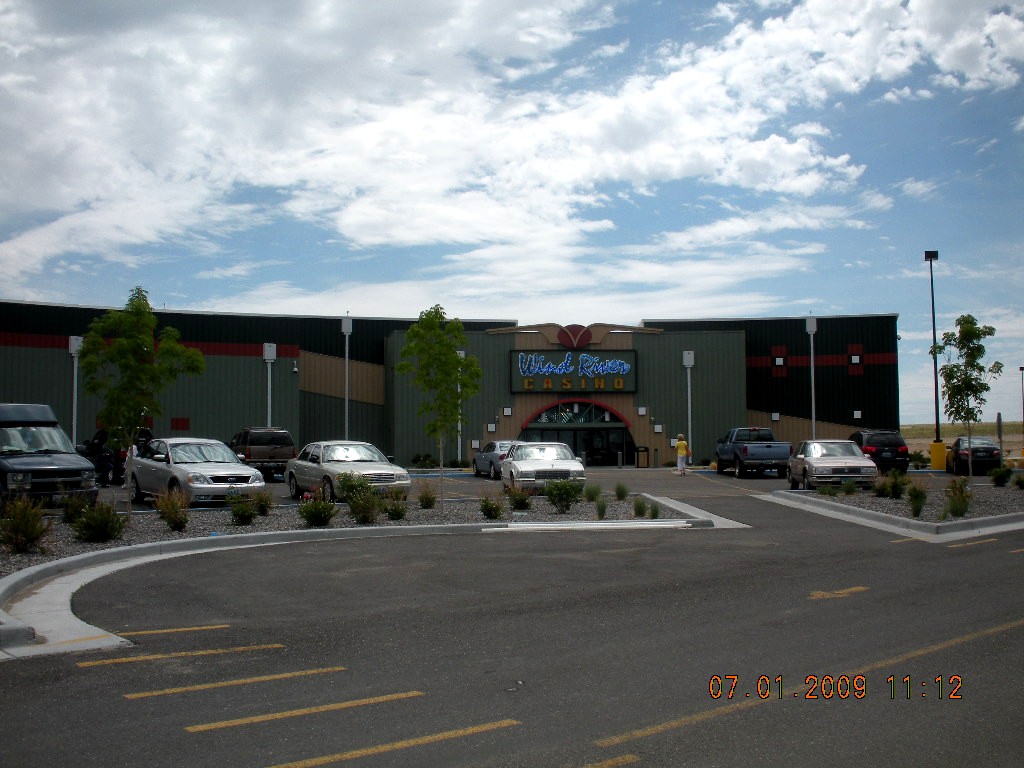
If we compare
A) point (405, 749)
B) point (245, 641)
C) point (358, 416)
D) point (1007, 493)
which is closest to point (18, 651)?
point (245, 641)

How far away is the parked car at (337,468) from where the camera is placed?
899 inches

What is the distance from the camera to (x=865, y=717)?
6.24m

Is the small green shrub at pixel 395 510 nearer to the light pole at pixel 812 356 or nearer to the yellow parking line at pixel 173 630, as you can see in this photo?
the yellow parking line at pixel 173 630

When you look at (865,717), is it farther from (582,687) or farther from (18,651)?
(18,651)

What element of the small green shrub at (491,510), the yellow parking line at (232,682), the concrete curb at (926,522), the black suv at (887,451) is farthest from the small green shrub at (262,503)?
the black suv at (887,451)

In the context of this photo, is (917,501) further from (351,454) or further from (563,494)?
(351,454)

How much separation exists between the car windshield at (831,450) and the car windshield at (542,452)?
680 centimetres

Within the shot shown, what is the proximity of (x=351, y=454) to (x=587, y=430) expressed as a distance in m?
24.5

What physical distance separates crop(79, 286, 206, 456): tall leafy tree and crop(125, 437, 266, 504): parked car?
1.23 meters

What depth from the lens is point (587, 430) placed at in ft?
156

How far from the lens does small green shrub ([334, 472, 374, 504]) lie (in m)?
19.4

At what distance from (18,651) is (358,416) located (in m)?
40.5

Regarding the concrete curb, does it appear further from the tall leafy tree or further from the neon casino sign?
the neon casino sign

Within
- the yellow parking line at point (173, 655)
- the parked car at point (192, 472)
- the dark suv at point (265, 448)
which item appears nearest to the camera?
the yellow parking line at point (173, 655)
